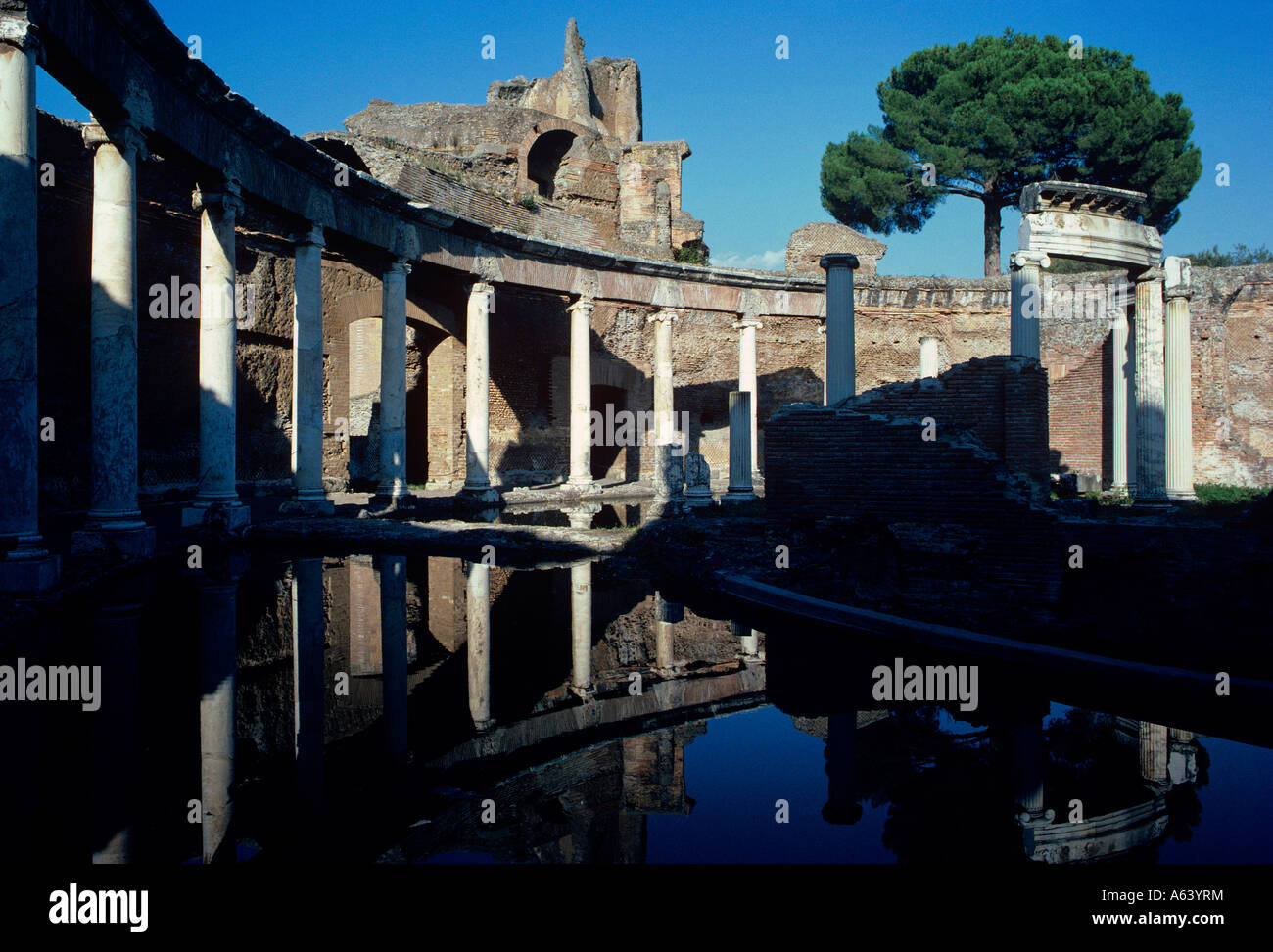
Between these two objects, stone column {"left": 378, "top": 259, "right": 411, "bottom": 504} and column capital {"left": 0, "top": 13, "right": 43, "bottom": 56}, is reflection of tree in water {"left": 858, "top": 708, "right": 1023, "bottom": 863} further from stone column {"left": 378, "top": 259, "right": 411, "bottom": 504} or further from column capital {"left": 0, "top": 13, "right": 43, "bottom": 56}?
stone column {"left": 378, "top": 259, "right": 411, "bottom": 504}

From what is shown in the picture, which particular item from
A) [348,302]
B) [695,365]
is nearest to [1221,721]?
[348,302]

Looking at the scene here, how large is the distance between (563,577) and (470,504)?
5.93 meters

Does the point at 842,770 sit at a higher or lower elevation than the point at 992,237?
lower

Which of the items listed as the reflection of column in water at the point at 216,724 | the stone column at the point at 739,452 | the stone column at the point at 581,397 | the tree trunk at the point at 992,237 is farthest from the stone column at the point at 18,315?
the tree trunk at the point at 992,237

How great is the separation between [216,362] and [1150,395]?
42.6ft

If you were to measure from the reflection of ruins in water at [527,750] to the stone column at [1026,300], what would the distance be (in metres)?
8.45

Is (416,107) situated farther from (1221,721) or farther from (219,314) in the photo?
(1221,721)

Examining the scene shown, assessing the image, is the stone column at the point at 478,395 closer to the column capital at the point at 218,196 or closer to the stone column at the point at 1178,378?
the column capital at the point at 218,196

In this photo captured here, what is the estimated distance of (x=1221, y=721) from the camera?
4.92m

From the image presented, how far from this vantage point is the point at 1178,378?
544 inches

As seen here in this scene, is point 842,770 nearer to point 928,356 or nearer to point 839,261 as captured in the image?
point 839,261

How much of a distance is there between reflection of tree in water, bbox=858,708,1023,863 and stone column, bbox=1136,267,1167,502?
403 inches

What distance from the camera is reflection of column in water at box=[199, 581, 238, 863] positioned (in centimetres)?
313

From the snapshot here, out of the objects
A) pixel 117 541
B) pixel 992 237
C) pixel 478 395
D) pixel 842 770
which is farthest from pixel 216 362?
pixel 992 237
